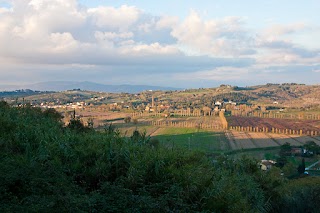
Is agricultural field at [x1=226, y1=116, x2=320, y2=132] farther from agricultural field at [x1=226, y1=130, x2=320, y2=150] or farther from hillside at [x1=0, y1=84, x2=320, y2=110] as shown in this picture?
hillside at [x1=0, y1=84, x2=320, y2=110]

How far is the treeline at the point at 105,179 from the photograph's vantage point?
21.8 ft

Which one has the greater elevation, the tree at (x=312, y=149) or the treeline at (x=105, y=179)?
the treeline at (x=105, y=179)

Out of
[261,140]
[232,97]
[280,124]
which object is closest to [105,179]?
[261,140]

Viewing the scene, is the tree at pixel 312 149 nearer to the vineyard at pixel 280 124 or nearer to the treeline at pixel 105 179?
the vineyard at pixel 280 124

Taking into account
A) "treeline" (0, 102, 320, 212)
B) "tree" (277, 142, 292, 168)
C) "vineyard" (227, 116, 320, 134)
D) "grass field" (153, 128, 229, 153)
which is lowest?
"tree" (277, 142, 292, 168)

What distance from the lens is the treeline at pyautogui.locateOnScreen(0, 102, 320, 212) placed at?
6648mm

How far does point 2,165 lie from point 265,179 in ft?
31.0

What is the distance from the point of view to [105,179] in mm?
8289

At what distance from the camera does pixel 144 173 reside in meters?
8.09

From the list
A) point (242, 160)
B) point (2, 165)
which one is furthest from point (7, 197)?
point (242, 160)

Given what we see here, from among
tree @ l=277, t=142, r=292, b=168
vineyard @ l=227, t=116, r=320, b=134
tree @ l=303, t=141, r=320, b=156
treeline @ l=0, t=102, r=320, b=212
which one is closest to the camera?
treeline @ l=0, t=102, r=320, b=212

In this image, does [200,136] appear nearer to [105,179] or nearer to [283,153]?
[283,153]

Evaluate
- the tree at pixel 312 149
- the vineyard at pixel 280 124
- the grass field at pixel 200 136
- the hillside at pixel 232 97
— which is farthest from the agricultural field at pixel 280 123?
the hillside at pixel 232 97

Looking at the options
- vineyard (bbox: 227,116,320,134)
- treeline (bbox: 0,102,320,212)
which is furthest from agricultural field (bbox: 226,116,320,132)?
treeline (bbox: 0,102,320,212)
